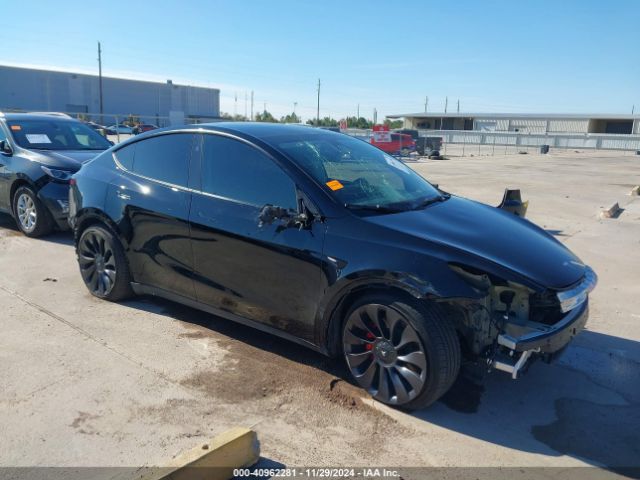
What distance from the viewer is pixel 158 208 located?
14.3ft

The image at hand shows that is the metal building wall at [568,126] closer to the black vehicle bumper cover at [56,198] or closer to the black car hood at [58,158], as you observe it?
the black car hood at [58,158]

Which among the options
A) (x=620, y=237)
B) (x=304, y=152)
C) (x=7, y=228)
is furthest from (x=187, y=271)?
(x=620, y=237)

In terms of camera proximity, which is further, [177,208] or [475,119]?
[475,119]

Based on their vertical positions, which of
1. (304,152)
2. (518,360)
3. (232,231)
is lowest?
(518,360)

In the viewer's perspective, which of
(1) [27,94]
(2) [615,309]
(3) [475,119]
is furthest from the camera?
(3) [475,119]

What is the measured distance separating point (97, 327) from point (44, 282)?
1.59 metres

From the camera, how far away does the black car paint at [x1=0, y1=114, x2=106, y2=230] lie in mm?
7137

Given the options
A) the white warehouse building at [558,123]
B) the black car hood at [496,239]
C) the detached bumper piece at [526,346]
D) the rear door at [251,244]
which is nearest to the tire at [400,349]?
the detached bumper piece at [526,346]

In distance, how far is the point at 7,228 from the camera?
27.0ft

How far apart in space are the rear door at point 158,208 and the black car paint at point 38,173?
2901mm

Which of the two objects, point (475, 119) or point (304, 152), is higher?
point (475, 119)

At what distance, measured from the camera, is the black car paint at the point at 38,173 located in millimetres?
7137

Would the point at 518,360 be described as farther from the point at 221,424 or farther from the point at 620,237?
the point at 620,237

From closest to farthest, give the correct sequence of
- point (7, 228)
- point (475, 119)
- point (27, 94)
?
point (7, 228), point (27, 94), point (475, 119)
